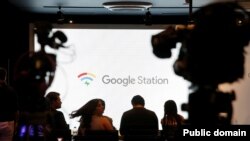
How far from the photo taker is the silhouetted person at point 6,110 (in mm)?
3797

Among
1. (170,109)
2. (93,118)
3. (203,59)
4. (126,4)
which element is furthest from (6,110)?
(203,59)

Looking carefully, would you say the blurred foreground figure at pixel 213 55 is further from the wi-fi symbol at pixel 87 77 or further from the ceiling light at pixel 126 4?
the wi-fi symbol at pixel 87 77

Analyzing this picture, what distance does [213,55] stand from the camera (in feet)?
3.56

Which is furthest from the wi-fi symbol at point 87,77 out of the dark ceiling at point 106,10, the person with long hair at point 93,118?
the person with long hair at point 93,118

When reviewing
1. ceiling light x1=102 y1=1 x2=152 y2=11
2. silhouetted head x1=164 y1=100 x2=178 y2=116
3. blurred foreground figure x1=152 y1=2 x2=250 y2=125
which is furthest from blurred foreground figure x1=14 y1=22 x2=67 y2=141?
ceiling light x1=102 y1=1 x2=152 y2=11

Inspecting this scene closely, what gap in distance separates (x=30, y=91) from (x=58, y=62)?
12 cm

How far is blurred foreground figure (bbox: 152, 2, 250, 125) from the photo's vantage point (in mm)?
1089

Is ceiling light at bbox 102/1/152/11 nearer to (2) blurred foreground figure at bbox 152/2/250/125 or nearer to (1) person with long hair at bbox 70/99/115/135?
(1) person with long hair at bbox 70/99/115/135

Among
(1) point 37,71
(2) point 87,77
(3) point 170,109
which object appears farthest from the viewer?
(2) point 87,77

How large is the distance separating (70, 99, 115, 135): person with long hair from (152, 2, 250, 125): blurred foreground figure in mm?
3301

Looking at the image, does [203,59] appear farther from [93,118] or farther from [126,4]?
[126,4]

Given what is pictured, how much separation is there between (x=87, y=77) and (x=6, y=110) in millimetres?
3996

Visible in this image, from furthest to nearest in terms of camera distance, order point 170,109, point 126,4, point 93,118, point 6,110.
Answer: point 126,4
point 170,109
point 93,118
point 6,110

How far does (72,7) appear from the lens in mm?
7668
